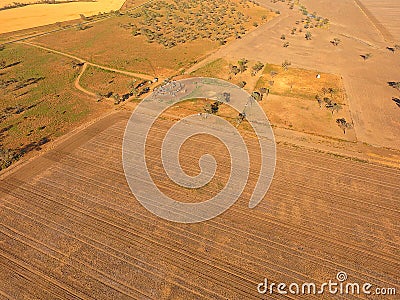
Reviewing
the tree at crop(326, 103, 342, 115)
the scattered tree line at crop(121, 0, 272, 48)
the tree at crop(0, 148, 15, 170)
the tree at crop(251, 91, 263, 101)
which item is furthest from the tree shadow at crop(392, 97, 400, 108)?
the tree at crop(0, 148, 15, 170)

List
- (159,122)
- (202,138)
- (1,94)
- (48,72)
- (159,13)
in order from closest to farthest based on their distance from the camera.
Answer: (202,138)
(159,122)
(1,94)
(48,72)
(159,13)

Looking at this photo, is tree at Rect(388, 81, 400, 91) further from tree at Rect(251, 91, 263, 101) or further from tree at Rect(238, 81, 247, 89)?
tree at Rect(238, 81, 247, 89)

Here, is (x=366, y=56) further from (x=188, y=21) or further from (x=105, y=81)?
(x=105, y=81)

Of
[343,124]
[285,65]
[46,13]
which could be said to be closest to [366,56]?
[285,65]

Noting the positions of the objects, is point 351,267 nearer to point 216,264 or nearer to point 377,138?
point 216,264

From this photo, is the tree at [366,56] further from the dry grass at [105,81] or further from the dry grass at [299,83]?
the dry grass at [105,81]

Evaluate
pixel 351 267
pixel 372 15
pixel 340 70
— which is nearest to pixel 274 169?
pixel 351 267
